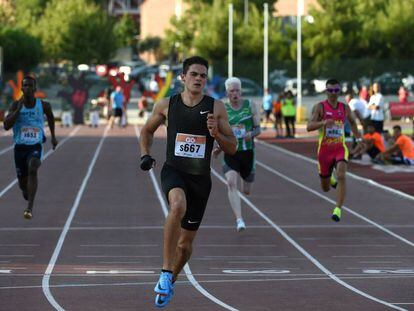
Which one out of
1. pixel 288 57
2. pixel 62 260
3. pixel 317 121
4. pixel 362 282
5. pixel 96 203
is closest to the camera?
pixel 362 282

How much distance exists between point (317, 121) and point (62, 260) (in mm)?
4837

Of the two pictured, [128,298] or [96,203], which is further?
[96,203]

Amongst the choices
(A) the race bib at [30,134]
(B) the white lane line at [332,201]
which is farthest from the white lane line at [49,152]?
(B) the white lane line at [332,201]

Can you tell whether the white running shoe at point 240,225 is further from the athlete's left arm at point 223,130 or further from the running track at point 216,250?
the athlete's left arm at point 223,130

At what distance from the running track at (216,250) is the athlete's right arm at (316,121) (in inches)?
50.4

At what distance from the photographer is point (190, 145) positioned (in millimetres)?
10594

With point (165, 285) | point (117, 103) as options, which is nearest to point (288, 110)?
point (117, 103)

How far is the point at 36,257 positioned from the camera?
14312mm

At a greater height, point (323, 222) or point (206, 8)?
point (206, 8)

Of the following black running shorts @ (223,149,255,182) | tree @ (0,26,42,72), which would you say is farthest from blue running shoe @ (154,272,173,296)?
tree @ (0,26,42,72)

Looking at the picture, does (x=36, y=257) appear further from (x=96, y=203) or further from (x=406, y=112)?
(x=406, y=112)

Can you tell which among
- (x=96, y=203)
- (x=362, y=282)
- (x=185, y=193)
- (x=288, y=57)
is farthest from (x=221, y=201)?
(x=288, y=57)

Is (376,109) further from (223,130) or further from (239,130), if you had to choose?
(223,130)

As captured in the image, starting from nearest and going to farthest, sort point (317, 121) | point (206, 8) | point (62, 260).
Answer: point (62, 260)
point (317, 121)
point (206, 8)
